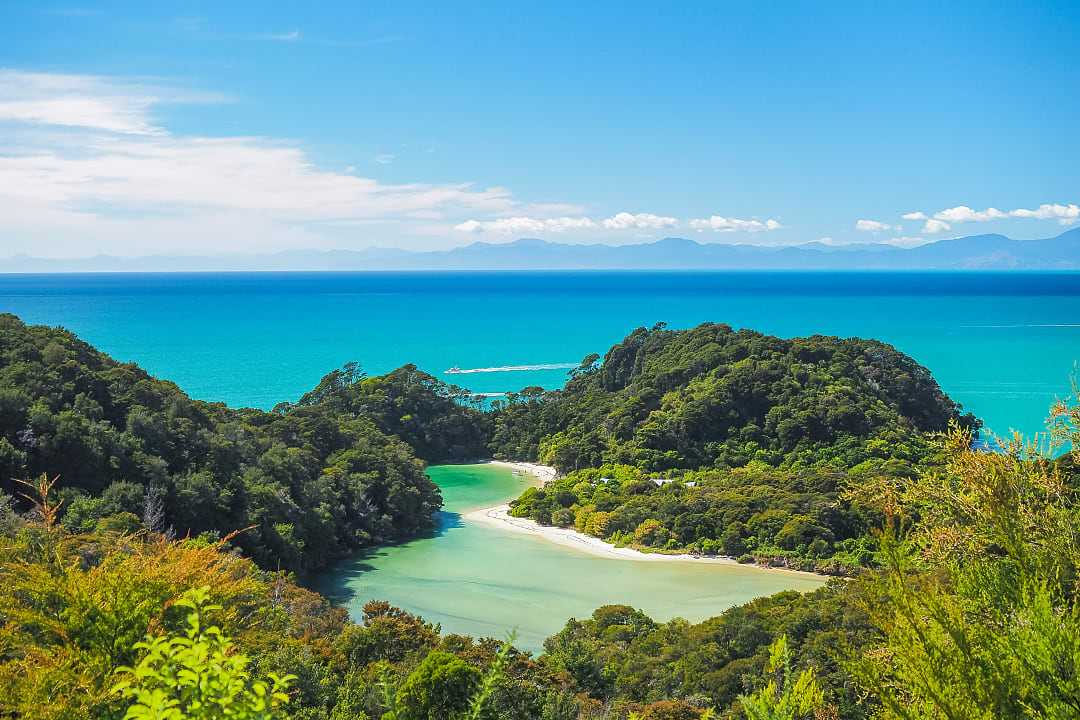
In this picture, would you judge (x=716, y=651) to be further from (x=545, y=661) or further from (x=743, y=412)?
(x=743, y=412)

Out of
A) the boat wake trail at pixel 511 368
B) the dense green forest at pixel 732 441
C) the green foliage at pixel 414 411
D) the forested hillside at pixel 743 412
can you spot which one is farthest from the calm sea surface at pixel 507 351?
the forested hillside at pixel 743 412

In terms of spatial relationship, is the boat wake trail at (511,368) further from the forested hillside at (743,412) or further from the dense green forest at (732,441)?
the forested hillside at (743,412)

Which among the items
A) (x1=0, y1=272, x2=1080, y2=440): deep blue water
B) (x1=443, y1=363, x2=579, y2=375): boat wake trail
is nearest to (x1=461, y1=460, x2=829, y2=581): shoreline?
(x1=0, y1=272, x2=1080, y2=440): deep blue water

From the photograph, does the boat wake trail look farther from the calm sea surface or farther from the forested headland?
the forested headland

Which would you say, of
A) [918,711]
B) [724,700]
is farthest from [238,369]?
[918,711]

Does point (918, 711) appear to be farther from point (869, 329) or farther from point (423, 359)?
point (869, 329)
